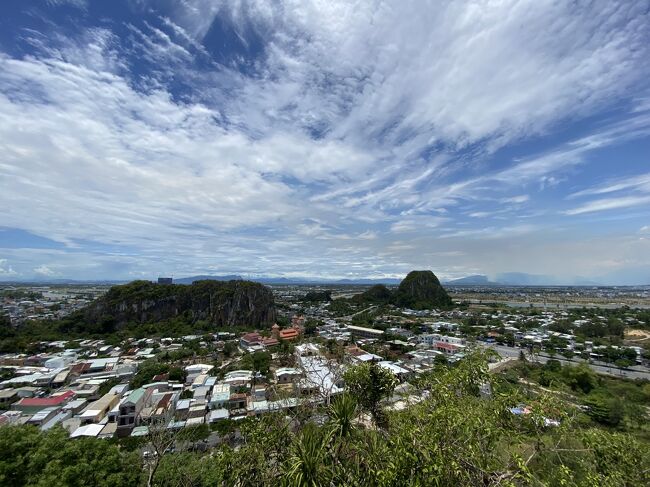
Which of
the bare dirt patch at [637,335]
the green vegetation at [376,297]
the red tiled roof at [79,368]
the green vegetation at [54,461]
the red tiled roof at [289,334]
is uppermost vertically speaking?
the green vegetation at [376,297]

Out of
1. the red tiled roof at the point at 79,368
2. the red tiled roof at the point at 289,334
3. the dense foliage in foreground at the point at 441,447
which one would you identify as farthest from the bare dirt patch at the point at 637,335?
the red tiled roof at the point at 79,368

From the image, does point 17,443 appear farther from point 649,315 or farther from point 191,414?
point 649,315

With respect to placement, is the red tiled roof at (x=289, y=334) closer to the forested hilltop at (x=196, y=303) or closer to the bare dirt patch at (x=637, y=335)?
the forested hilltop at (x=196, y=303)

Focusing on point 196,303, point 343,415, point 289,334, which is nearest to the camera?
point 343,415

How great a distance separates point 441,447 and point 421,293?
9035 cm

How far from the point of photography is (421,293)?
88.9 metres

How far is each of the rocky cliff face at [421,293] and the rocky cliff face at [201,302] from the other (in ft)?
142

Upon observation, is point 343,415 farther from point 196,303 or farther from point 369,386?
point 196,303

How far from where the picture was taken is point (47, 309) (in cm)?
6494

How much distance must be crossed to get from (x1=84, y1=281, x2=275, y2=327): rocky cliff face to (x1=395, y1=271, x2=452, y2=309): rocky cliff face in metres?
43.1

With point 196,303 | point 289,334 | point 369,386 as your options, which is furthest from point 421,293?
point 369,386

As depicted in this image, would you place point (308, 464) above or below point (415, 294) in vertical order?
below

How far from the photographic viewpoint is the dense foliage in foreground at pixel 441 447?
3.57 meters

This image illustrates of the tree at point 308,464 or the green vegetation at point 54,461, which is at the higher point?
the tree at point 308,464
